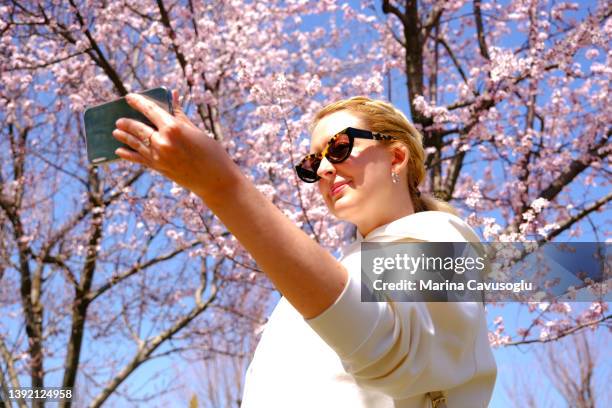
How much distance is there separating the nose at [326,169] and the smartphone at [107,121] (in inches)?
26.7

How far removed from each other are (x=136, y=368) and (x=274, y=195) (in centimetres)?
366

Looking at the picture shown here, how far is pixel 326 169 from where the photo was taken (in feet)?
5.69

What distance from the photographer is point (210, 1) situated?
29.1 ft

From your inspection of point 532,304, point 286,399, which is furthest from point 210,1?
point 286,399

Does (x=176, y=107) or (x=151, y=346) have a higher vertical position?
(x=151, y=346)

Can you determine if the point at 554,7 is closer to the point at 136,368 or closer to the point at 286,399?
the point at 136,368

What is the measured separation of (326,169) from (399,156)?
0.70 ft

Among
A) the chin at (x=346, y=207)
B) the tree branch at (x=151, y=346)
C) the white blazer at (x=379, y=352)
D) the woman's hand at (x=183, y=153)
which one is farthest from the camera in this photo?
the tree branch at (x=151, y=346)

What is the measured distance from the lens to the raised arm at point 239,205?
1009mm

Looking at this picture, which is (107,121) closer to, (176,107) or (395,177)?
(176,107)

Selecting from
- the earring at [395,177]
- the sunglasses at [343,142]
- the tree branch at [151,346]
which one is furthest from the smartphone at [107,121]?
the tree branch at [151,346]

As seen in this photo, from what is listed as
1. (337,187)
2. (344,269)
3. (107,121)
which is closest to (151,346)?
(337,187)

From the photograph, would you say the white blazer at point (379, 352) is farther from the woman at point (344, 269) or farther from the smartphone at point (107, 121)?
the smartphone at point (107, 121)

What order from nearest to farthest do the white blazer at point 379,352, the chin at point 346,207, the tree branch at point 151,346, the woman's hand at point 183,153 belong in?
the woman's hand at point 183,153
the white blazer at point 379,352
the chin at point 346,207
the tree branch at point 151,346
